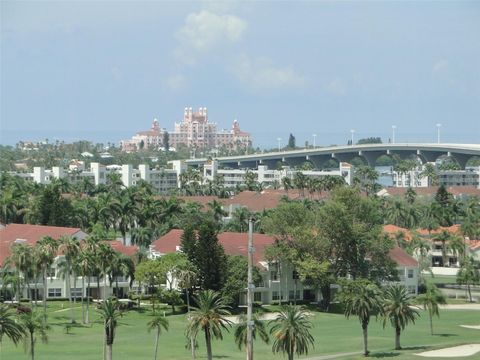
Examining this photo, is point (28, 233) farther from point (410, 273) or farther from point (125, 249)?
point (410, 273)

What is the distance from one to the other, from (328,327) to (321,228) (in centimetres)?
1670

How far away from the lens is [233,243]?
114 m

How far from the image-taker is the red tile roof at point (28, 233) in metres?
108

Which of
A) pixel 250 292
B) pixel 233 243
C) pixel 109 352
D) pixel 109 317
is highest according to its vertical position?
pixel 233 243

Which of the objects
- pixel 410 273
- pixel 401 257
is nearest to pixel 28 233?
pixel 401 257

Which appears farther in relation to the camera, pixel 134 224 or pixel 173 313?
pixel 134 224

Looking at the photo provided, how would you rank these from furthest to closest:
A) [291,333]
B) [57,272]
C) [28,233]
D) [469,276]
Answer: [469,276]
[28,233]
[57,272]
[291,333]

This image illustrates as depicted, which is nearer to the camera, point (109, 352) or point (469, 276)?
point (109, 352)

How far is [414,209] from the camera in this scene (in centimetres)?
17400

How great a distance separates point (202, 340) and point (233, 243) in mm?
30551

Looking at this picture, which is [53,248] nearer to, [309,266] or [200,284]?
[200,284]

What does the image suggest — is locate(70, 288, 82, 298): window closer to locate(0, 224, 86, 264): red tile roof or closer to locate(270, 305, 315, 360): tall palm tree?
locate(0, 224, 86, 264): red tile roof

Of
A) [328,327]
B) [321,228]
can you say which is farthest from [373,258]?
[328,327]

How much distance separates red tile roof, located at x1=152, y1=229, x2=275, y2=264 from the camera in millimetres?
111469
